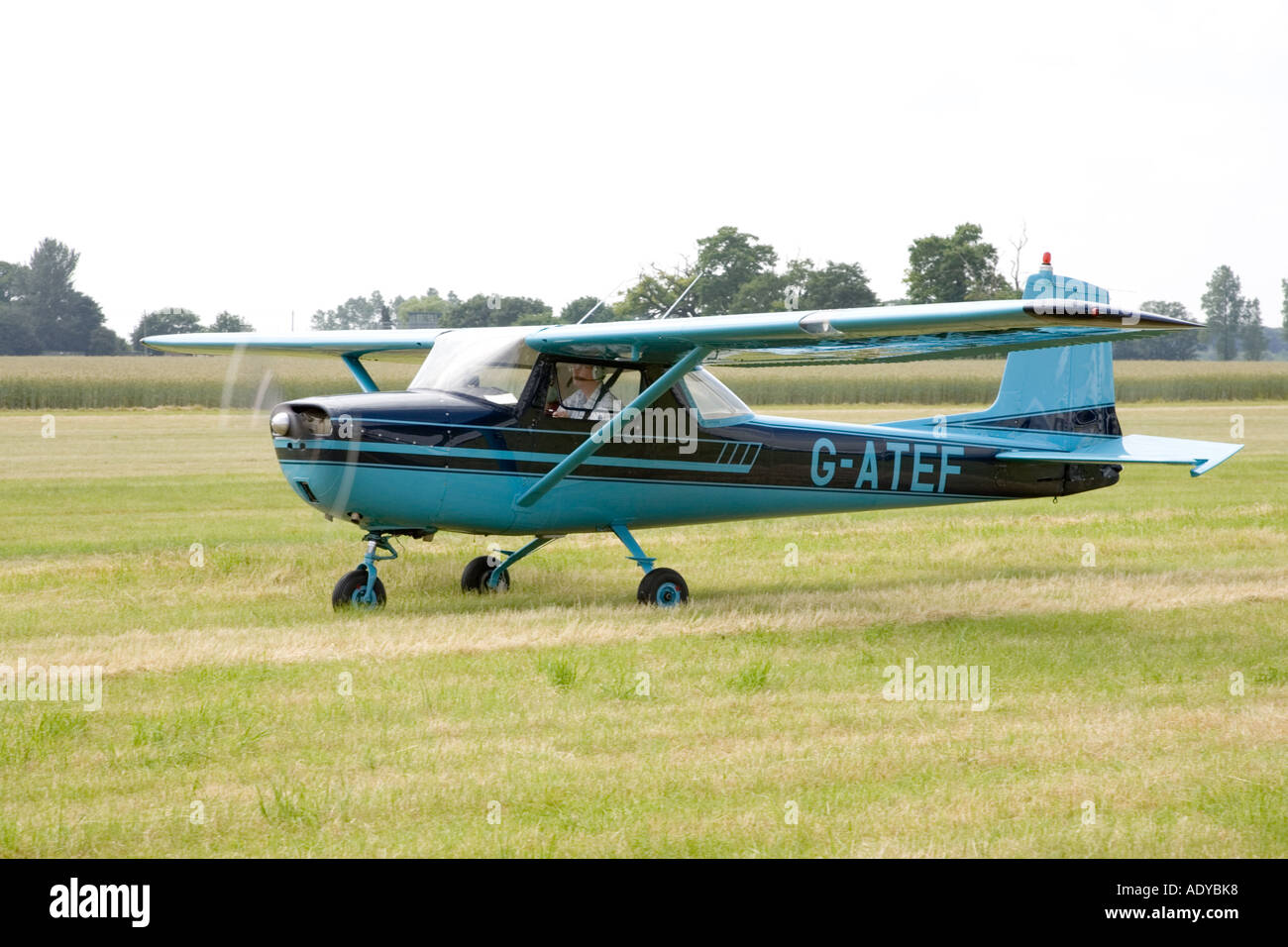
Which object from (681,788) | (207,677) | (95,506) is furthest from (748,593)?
(95,506)

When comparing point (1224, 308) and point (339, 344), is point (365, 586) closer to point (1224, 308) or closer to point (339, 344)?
point (339, 344)

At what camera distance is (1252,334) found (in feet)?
383

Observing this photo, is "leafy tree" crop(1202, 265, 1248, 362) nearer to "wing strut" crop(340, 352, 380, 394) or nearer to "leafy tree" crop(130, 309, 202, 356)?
"leafy tree" crop(130, 309, 202, 356)

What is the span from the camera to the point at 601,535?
16141 mm

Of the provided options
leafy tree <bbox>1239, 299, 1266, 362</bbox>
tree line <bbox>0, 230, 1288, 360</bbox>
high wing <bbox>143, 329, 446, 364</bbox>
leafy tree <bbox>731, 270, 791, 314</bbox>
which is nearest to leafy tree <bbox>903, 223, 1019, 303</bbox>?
tree line <bbox>0, 230, 1288, 360</bbox>

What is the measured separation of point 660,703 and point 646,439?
4.03 meters

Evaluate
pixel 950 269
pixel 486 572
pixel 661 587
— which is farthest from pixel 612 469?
pixel 950 269

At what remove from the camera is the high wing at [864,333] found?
816 cm

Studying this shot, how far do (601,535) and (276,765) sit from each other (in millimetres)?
9888

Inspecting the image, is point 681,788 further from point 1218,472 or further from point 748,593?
point 1218,472

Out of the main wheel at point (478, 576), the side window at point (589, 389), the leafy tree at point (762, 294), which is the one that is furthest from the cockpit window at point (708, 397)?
the leafy tree at point (762, 294)

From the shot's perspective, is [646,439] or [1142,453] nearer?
[646,439]

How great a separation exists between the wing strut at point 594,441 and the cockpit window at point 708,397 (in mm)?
618

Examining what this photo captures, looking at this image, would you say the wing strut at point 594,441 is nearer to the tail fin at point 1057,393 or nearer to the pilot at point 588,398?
the pilot at point 588,398
